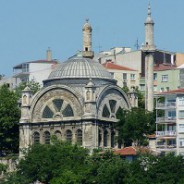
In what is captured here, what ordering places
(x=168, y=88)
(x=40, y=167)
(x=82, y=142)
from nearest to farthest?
1. (x=40, y=167)
2. (x=82, y=142)
3. (x=168, y=88)

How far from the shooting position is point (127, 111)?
15238cm

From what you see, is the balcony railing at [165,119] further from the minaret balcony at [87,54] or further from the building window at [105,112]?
the minaret balcony at [87,54]

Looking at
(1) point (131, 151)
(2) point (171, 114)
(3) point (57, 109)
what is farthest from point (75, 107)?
(2) point (171, 114)

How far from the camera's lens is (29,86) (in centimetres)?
16975

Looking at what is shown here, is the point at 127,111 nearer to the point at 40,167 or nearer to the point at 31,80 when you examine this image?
the point at 40,167

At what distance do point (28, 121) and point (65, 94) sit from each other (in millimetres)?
4494

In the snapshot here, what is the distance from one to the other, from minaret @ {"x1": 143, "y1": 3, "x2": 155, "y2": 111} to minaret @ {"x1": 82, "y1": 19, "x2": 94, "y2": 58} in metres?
5.26

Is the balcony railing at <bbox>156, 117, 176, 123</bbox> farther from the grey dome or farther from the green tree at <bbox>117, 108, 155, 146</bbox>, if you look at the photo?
the grey dome

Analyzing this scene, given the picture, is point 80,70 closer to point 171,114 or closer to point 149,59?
point 149,59

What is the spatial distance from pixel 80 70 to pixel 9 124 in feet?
26.6

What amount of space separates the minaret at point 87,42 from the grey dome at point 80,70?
14.9ft

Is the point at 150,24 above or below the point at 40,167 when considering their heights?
above

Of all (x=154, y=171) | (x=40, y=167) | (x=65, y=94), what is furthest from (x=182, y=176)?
(x=65, y=94)

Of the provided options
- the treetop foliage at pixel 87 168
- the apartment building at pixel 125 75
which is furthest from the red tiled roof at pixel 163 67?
the treetop foliage at pixel 87 168
